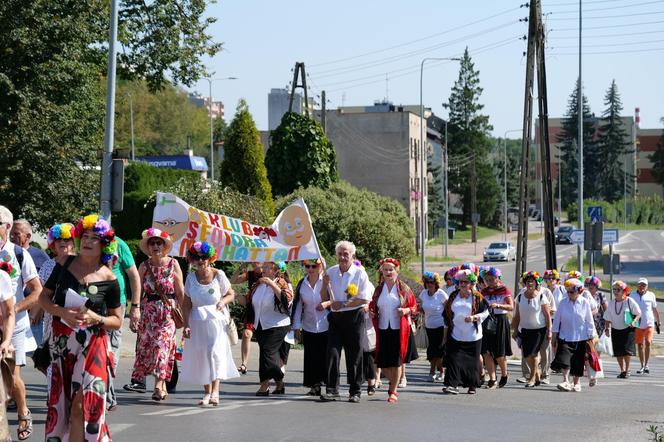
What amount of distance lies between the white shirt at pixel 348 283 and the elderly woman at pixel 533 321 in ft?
13.8

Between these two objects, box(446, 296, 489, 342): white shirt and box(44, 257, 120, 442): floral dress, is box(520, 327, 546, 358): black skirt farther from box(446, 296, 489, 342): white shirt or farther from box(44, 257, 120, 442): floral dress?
box(44, 257, 120, 442): floral dress

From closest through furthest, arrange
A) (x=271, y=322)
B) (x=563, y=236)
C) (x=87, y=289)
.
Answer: (x=87, y=289) → (x=271, y=322) → (x=563, y=236)

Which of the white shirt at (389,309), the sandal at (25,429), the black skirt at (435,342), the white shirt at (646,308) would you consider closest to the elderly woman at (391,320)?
the white shirt at (389,309)

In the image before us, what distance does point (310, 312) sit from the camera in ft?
45.0

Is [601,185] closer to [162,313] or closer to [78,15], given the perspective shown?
[78,15]

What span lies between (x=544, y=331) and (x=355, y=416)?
5619 mm

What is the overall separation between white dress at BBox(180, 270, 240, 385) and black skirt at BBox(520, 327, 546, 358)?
5.82 meters

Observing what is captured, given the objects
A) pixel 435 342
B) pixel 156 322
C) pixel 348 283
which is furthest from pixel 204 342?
pixel 435 342

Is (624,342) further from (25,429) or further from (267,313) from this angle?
(25,429)

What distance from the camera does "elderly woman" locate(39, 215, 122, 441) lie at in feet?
27.5

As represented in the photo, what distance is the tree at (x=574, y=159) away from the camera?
15362cm

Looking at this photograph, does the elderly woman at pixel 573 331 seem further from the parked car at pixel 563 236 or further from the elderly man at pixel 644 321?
the parked car at pixel 563 236

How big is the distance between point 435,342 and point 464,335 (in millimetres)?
2031

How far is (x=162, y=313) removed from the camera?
12.3m
